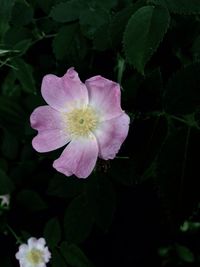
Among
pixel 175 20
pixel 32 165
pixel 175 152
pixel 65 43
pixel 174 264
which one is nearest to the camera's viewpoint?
pixel 175 152

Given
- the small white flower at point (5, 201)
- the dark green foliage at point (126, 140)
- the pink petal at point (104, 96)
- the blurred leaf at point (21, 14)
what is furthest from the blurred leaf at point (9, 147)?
the pink petal at point (104, 96)

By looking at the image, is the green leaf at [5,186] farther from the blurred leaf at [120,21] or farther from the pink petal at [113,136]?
the blurred leaf at [120,21]

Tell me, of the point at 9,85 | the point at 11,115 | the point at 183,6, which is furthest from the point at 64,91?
the point at 9,85

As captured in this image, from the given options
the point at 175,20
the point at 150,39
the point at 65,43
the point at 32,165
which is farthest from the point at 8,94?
the point at 150,39

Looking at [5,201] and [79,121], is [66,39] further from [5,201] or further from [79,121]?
[5,201]

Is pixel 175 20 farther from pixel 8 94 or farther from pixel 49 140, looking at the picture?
pixel 8 94

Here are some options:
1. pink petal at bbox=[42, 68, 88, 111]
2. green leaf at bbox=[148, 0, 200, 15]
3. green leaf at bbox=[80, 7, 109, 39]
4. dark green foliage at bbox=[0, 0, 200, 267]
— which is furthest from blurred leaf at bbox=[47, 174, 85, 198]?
green leaf at bbox=[148, 0, 200, 15]
